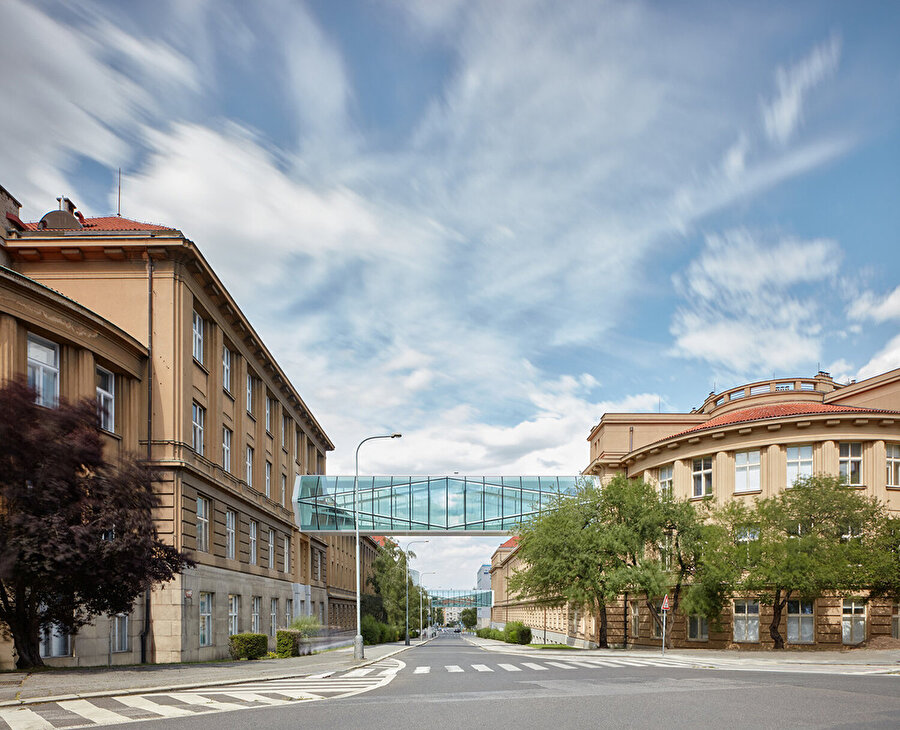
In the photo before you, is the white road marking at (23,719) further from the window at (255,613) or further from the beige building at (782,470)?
the beige building at (782,470)

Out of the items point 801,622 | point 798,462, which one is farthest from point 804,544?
point 801,622

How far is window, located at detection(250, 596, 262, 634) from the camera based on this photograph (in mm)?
39484

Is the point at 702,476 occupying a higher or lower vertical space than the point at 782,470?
lower

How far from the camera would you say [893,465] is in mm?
40625

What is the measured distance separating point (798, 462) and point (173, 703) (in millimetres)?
33940

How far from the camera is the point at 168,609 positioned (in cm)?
2838

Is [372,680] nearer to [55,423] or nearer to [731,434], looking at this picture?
[55,423]

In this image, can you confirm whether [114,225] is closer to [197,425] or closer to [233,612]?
[197,425]

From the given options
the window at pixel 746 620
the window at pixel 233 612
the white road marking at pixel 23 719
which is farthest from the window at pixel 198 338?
the window at pixel 746 620

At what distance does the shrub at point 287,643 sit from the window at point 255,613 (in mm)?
1859

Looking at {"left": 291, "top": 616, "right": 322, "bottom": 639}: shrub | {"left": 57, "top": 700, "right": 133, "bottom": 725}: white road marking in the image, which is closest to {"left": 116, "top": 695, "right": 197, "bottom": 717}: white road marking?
{"left": 57, "top": 700, "right": 133, "bottom": 725}: white road marking

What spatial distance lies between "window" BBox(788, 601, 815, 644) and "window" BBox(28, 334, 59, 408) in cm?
3338

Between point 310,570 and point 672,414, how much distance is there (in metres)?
27.2

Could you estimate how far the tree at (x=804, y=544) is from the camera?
3369 centimetres
